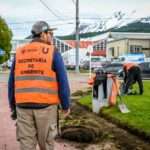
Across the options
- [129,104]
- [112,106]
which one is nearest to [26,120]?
[112,106]

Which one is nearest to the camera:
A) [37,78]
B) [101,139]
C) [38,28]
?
[37,78]

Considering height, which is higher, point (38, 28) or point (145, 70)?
point (38, 28)

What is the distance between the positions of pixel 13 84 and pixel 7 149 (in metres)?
3.25

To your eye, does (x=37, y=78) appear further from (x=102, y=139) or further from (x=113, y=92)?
(x=113, y=92)

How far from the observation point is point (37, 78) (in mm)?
6957

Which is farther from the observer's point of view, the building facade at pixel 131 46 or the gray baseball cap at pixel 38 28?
the building facade at pixel 131 46

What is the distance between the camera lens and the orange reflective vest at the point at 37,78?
695 centimetres

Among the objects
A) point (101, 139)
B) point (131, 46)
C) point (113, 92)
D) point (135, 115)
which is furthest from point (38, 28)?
point (131, 46)

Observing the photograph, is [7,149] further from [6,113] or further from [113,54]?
[113,54]

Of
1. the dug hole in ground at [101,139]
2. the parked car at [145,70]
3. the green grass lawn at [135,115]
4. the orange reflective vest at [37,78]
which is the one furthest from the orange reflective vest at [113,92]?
the parked car at [145,70]

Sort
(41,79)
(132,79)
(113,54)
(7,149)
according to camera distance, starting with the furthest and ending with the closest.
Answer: (113,54) → (132,79) → (7,149) → (41,79)

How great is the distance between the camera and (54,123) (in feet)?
23.5

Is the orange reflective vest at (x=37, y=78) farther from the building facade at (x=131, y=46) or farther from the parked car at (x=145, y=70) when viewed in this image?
the building facade at (x=131, y=46)

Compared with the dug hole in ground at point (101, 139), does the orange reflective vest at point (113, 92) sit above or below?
above
